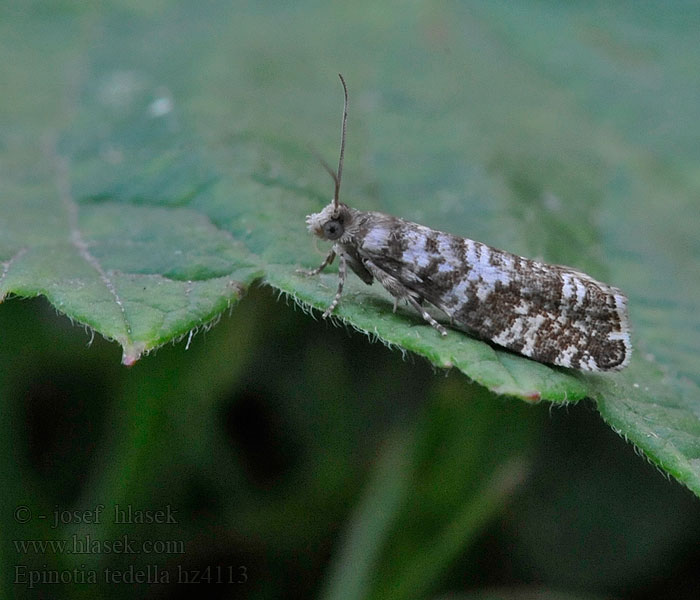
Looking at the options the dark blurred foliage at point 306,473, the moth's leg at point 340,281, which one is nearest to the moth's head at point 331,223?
the moth's leg at point 340,281

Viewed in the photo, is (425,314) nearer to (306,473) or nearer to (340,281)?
(340,281)

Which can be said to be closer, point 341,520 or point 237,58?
point 341,520

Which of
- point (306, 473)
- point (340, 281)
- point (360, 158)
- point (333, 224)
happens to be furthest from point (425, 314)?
point (360, 158)

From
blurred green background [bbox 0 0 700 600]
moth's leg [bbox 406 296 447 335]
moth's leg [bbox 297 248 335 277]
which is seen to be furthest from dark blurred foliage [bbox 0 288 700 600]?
moth's leg [bbox 297 248 335 277]

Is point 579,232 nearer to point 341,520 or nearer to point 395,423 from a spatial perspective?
point 395,423

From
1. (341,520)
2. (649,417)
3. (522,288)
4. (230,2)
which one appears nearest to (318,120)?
(230,2)

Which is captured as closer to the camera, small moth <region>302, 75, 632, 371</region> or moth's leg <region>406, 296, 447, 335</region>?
moth's leg <region>406, 296, 447, 335</region>

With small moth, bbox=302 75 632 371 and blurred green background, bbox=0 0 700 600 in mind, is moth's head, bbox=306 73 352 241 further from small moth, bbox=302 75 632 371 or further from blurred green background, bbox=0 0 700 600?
blurred green background, bbox=0 0 700 600
